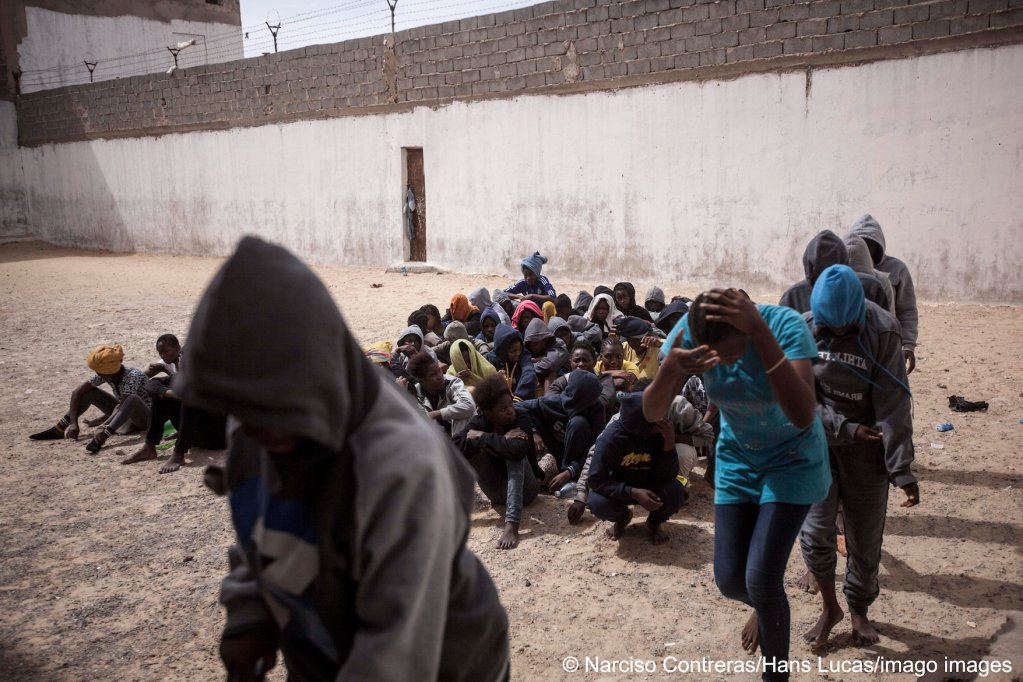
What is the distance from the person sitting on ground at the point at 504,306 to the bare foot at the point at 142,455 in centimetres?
304

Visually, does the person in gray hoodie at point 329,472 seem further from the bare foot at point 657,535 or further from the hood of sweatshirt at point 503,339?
the hood of sweatshirt at point 503,339

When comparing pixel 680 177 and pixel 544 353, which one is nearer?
pixel 544 353

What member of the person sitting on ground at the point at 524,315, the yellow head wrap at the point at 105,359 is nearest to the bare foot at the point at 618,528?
the person sitting on ground at the point at 524,315

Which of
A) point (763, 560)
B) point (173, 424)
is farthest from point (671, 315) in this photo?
point (763, 560)

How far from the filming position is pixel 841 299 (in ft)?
10.3

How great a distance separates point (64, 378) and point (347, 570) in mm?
8296

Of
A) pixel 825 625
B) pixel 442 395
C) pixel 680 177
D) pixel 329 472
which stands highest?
pixel 680 177

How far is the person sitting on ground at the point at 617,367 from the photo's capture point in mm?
5911

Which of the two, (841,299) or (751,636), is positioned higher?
(841,299)

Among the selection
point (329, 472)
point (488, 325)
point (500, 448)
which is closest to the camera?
point (329, 472)

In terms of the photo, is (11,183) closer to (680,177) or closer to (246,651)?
(680,177)

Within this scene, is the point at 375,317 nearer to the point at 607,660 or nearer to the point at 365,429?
the point at 607,660

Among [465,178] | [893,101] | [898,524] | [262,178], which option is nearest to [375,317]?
[465,178]

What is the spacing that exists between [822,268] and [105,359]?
5366mm
